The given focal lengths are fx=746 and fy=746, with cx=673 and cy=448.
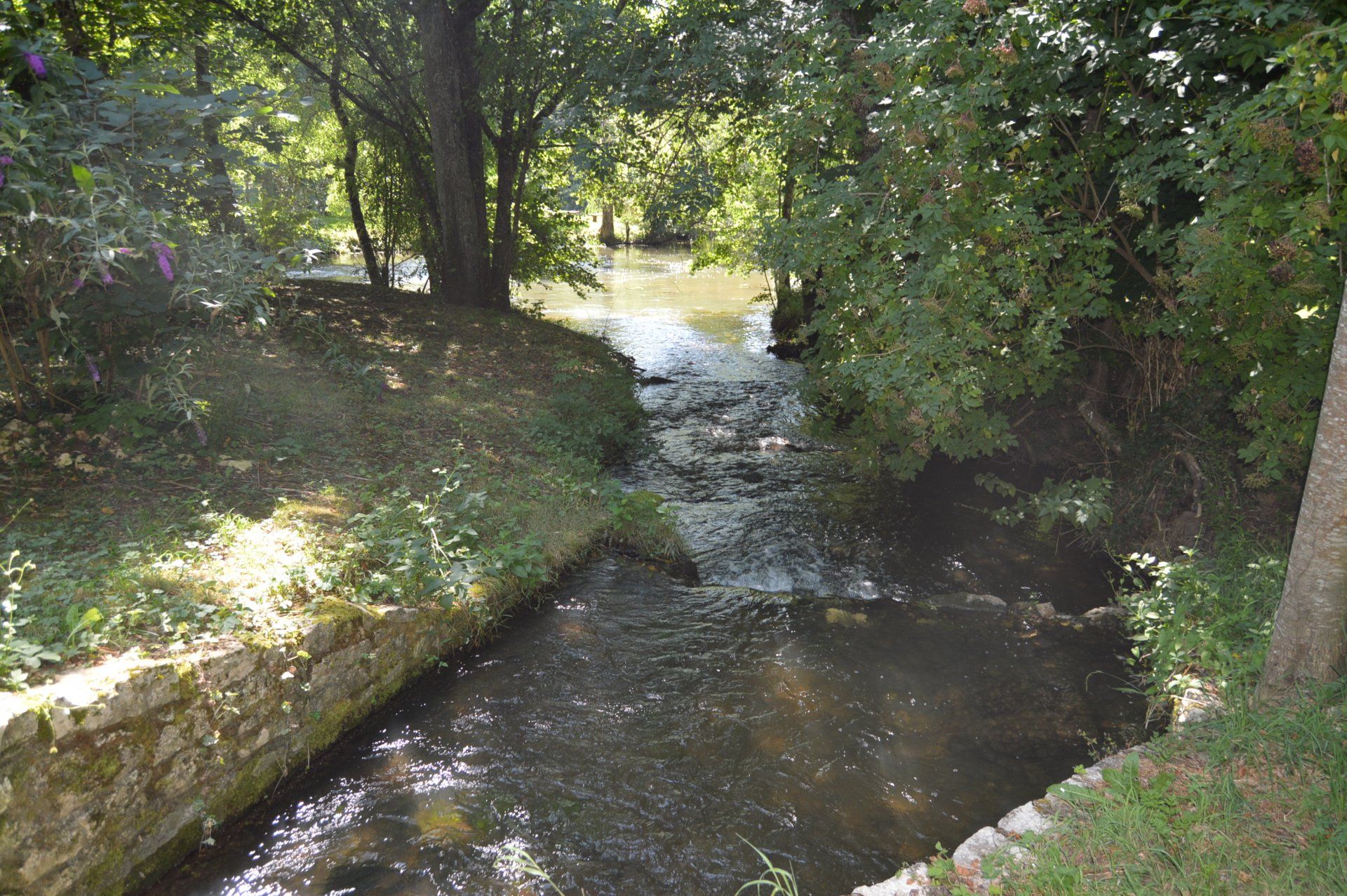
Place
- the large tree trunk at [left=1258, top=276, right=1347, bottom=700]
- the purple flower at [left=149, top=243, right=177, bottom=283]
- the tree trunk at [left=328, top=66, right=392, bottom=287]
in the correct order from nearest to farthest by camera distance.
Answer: the large tree trunk at [left=1258, top=276, right=1347, bottom=700] → the purple flower at [left=149, top=243, right=177, bottom=283] → the tree trunk at [left=328, top=66, right=392, bottom=287]

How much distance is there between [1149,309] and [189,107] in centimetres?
695

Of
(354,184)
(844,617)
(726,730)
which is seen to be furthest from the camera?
(354,184)

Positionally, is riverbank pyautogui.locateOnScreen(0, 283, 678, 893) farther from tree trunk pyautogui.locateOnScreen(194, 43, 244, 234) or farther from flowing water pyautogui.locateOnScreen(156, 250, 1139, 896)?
tree trunk pyautogui.locateOnScreen(194, 43, 244, 234)

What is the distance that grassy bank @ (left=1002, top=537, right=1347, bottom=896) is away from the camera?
262cm

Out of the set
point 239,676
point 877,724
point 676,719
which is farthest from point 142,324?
point 877,724

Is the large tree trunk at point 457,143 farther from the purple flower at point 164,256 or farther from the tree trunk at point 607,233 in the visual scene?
the tree trunk at point 607,233

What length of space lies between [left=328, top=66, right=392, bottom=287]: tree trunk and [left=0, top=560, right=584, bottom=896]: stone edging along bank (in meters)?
10.5

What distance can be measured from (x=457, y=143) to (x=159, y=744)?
9.62 metres

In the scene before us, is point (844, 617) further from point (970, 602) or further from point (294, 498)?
point (294, 498)

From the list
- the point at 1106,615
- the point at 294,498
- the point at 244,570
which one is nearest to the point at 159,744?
the point at 244,570

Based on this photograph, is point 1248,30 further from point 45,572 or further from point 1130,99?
point 45,572

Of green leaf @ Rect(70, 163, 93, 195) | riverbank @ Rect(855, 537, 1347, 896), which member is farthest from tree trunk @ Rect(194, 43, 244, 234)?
riverbank @ Rect(855, 537, 1347, 896)

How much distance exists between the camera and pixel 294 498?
17.2ft

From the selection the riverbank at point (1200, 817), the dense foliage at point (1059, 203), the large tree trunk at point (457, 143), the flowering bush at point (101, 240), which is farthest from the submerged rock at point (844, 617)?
the large tree trunk at point (457, 143)
